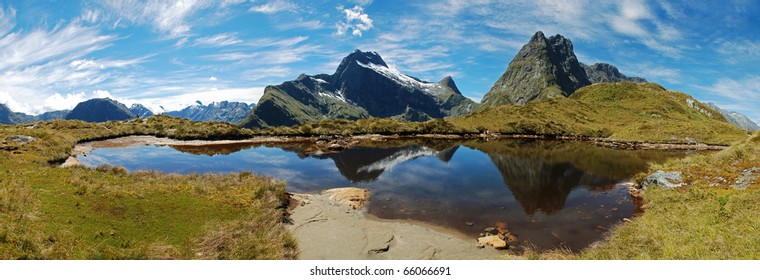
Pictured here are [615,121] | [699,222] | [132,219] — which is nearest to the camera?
[132,219]

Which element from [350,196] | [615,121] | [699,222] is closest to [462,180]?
[350,196]

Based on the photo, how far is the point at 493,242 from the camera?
2222 centimetres

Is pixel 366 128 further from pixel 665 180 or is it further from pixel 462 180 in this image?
pixel 665 180

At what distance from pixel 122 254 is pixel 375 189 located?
2619 cm

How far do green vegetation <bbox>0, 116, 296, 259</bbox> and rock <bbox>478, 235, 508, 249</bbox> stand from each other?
12.2 m

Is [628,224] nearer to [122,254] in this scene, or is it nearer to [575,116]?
[122,254]

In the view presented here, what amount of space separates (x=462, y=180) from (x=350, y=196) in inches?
673

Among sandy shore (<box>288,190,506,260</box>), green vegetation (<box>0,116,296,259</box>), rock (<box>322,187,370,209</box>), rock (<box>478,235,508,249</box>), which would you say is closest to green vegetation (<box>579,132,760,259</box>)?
rock (<box>478,235,508,249</box>)

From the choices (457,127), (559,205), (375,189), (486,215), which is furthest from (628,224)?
(457,127)

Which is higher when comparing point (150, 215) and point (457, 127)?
point (457, 127)

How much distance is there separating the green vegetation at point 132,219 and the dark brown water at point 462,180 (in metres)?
11.3

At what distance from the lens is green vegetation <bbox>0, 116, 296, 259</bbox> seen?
1336cm

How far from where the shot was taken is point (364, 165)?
53562 millimetres

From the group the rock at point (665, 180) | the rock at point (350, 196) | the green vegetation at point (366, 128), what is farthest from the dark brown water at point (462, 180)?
the green vegetation at point (366, 128)
